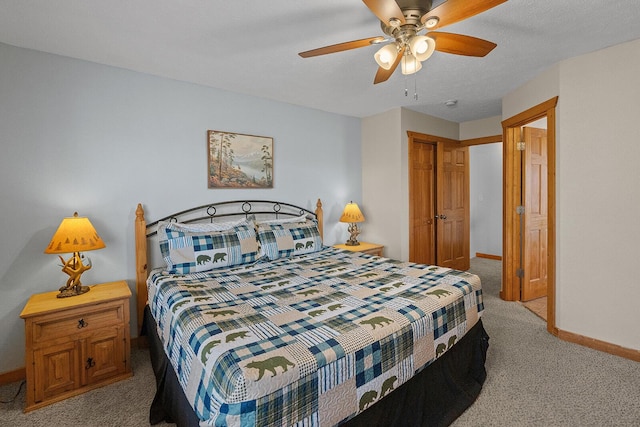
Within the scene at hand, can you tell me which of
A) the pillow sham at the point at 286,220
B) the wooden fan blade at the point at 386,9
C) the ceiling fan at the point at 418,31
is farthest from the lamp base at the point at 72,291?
the wooden fan blade at the point at 386,9

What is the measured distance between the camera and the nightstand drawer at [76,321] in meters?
2.01

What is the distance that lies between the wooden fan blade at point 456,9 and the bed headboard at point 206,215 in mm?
2496

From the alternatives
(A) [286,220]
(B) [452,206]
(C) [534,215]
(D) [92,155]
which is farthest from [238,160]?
(C) [534,215]

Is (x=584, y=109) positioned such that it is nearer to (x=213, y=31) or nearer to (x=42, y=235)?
(x=213, y=31)

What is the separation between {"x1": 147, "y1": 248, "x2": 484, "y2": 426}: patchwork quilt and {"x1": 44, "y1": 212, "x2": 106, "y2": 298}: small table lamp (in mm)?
523

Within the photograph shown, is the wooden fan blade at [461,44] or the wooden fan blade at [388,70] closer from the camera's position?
the wooden fan blade at [461,44]

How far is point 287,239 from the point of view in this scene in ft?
10.1

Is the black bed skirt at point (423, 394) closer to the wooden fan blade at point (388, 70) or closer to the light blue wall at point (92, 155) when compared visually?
the light blue wall at point (92, 155)

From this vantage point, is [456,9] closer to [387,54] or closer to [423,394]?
[387,54]

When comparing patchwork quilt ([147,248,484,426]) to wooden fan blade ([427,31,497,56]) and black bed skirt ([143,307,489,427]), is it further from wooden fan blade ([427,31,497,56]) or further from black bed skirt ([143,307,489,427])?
wooden fan blade ([427,31,497,56])

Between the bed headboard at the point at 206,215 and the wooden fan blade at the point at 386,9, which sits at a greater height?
the wooden fan blade at the point at 386,9

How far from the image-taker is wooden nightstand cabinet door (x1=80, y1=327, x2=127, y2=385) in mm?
2174

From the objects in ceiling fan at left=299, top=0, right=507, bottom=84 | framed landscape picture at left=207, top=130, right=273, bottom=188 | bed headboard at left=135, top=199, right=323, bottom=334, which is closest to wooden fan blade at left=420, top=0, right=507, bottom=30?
ceiling fan at left=299, top=0, right=507, bottom=84

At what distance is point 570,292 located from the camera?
277 centimetres
